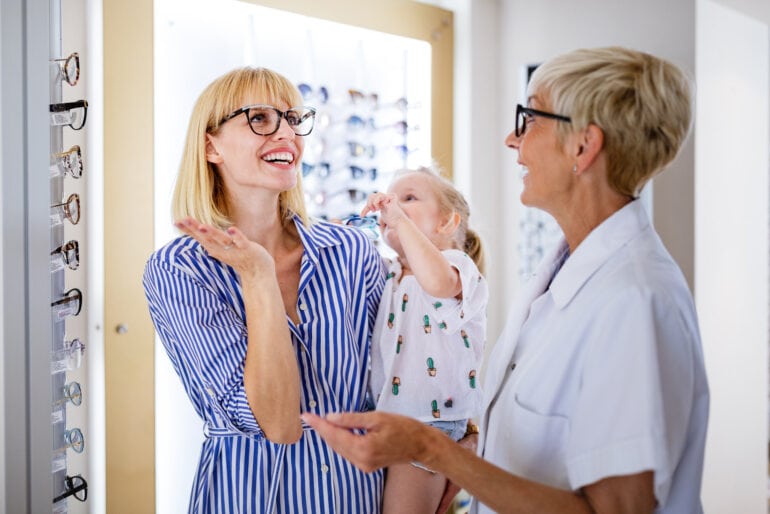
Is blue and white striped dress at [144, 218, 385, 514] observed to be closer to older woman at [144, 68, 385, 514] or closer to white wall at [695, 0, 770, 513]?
older woman at [144, 68, 385, 514]

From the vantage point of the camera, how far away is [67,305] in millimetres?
1814

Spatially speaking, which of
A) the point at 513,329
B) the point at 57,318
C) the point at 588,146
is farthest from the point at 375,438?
the point at 57,318

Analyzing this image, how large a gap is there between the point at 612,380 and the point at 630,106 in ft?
1.57

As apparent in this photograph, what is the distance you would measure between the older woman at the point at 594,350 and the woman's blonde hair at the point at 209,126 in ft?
2.15

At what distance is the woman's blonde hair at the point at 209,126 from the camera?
171 centimetres

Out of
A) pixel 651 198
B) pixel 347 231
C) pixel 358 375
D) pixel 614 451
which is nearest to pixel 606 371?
pixel 614 451

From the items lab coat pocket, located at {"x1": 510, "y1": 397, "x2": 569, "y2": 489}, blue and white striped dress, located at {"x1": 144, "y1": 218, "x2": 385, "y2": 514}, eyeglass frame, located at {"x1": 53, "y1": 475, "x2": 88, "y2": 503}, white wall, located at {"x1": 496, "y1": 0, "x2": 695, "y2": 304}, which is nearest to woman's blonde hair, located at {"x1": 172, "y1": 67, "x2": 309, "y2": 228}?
blue and white striped dress, located at {"x1": 144, "y1": 218, "x2": 385, "y2": 514}

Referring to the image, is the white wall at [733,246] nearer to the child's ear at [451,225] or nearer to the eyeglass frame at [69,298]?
the child's ear at [451,225]

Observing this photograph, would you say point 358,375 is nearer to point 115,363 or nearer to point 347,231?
point 347,231

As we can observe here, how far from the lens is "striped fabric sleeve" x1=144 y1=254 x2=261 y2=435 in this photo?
58.7 inches

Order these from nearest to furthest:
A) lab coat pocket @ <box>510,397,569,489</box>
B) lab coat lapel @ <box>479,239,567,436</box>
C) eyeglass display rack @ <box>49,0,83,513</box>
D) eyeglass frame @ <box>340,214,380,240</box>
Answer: lab coat pocket @ <box>510,397,569,489</box>
lab coat lapel @ <box>479,239,567,436</box>
eyeglass display rack @ <box>49,0,83,513</box>
eyeglass frame @ <box>340,214,380,240</box>

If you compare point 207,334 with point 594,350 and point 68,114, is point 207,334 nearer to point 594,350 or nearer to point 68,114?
point 68,114

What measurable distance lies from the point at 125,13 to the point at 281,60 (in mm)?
760

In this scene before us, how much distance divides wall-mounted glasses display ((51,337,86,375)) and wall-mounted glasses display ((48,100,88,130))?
54cm
